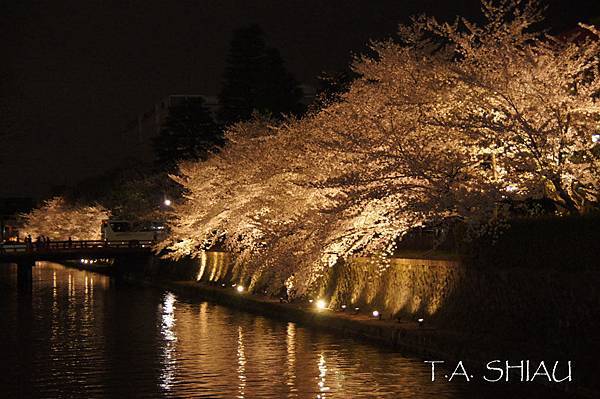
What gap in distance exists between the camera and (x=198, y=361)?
1931 centimetres

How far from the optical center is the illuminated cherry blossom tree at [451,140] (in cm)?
1898

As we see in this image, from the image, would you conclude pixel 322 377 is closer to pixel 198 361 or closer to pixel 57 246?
pixel 198 361

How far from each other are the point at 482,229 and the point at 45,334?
13.1 m

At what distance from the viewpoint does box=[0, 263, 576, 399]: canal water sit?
51.2ft

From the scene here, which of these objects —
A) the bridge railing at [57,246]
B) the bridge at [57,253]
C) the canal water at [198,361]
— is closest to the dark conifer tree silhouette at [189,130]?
the bridge railing at [57,246]

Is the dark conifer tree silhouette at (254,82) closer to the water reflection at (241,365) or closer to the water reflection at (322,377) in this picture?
the water reflection at (241,365)

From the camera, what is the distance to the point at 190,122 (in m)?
68.4

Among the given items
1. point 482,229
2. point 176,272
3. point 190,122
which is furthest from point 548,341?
point 190,122

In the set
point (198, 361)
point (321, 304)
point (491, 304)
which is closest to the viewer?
point (491, 304)

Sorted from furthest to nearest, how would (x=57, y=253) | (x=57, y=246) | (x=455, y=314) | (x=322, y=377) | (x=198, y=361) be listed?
(x=57, y=246)
(x=57, y=253)
(x=455, y=314)
(x=198, y=361)
(x=322, y=377)

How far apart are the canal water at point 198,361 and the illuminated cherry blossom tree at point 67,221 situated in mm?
50764

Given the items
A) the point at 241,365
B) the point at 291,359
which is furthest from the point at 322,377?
the point at 291,359

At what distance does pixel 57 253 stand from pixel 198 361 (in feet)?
123

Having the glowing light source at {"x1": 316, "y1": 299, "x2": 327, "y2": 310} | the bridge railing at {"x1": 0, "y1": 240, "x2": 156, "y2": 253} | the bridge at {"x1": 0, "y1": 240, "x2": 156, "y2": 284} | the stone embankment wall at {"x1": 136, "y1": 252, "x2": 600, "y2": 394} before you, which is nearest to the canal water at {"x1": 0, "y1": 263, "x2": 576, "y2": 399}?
the stone embankment wall at {"x1": 136, "y1": 252, "x2": 600, "y2": 394}
